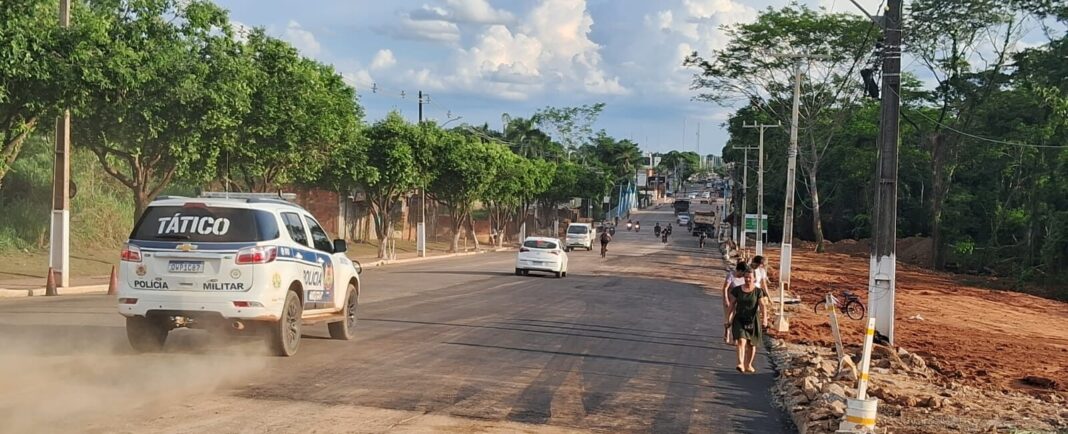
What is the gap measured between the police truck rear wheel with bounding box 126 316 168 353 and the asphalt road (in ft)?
0.71

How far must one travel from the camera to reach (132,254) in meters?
11.4

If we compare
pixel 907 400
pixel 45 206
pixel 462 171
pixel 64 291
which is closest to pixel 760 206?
pixel 462 171

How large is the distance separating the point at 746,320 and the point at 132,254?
757cm

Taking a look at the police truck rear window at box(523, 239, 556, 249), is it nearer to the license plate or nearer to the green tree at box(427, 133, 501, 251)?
the green tree at box(427, 133, 501, 251)

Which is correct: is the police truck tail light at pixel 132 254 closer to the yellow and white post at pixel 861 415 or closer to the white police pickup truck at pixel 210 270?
the white police pickup truck at pixel 210 270

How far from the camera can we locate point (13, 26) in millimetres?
17859

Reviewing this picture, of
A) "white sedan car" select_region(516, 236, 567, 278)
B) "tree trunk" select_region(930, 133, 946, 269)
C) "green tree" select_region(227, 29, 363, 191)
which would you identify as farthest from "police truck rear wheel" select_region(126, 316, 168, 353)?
"tree trunk" select_region(930, 133, 946, 269)

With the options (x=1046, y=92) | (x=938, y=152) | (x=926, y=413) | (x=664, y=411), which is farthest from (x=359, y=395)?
(x=938, y=152)

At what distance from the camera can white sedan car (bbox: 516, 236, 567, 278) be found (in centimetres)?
3666

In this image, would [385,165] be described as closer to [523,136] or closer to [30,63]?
[30,63]

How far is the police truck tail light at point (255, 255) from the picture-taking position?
37.1 ft

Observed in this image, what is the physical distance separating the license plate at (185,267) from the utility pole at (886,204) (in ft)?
34.4

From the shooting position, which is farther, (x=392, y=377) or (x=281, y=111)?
(x=281, y=111)

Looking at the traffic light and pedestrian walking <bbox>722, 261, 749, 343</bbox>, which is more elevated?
the traffic light
